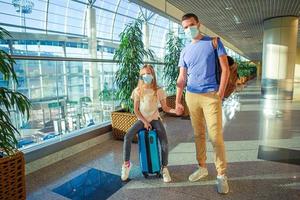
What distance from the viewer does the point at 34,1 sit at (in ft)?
33.5

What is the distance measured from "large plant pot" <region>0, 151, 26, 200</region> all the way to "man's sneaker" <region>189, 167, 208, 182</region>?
1.55m

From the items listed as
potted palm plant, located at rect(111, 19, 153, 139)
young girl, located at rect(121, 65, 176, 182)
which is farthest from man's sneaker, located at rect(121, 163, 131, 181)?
potted palm plant, located at rect(111, 19, 153, 139)

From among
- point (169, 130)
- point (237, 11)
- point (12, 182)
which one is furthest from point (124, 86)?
point (237, 11)

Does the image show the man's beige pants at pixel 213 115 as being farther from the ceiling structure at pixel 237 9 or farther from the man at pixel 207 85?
the ceiling structure at pixel 237 9

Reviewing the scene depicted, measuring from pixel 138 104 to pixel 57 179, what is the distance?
1.15 m

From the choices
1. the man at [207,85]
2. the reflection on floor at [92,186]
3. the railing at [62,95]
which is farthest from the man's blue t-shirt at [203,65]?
the railing at [62,95]

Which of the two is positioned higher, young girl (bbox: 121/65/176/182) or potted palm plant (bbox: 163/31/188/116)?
potted palm plant (bbox: 163/31/188/116)

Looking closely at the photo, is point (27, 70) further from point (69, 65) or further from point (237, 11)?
point (237, 11)

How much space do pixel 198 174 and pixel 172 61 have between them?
3740mm

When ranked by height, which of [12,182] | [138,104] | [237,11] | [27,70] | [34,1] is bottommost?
[12,182]

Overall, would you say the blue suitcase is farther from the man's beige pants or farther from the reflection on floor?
the man's beige pants

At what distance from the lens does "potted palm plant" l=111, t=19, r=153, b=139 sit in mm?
3631

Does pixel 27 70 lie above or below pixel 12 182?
above

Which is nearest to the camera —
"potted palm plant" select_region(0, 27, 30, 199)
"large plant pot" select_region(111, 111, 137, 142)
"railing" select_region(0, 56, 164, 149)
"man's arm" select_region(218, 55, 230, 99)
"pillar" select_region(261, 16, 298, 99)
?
"potted palm plant" select_region(0, 27, 30, 199)
